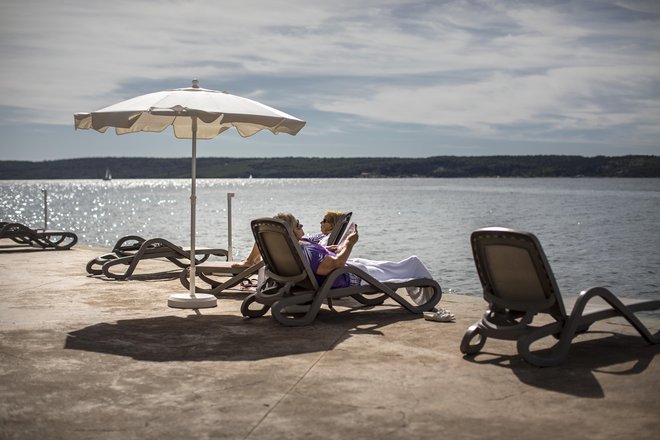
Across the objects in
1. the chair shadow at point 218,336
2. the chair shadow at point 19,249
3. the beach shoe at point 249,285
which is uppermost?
the chair shadow at point 218,336

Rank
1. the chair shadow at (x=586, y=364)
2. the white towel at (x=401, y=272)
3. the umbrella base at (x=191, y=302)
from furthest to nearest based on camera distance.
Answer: the umbrella base at (x=191, y=302)
the white towel at (x=401, y=272)
the chair shadow at (x=586, y=364)

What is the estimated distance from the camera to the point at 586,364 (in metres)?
5.26

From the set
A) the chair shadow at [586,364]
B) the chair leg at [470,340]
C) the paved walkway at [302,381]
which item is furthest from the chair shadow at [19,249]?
the chair shadow at [586,364]

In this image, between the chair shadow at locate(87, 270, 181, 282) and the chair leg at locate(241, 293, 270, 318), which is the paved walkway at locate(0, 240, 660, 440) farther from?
the chair shadow at locate(87, 270, 181, 282)

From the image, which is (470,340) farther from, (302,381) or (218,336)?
(218,336)

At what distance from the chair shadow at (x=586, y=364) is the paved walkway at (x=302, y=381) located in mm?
13

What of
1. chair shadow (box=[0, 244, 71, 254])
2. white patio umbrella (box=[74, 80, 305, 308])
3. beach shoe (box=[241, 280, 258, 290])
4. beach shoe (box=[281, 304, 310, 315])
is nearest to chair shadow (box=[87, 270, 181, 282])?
beach shoe (box=[241, 280, 258, 290])

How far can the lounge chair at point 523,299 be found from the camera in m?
5.25

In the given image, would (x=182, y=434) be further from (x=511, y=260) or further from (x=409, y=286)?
(x=409, y=286)

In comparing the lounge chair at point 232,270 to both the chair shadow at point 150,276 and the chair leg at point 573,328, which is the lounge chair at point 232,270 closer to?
the chair shadow at point 150,276

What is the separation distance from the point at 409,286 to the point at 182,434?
12.8ft

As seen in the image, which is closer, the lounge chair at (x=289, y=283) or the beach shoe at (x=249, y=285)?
the lounge chair at (x=289, y=283)

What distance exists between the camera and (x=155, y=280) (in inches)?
396

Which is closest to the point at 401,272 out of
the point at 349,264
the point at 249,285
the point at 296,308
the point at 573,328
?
the point at 349,264
